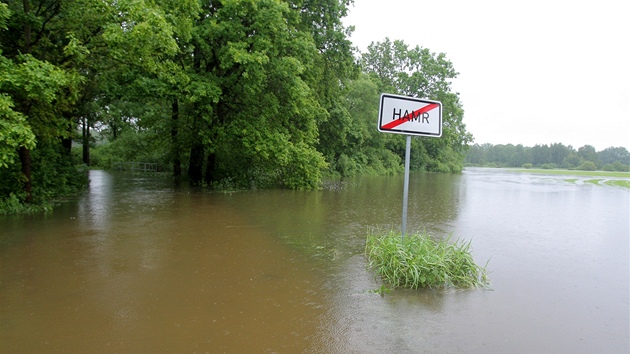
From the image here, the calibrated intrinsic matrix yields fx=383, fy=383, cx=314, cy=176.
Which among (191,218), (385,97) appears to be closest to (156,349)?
(385,97)

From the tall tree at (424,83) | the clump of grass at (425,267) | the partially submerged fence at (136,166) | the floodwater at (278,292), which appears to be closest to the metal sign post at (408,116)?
the clump of grass at (425,267)

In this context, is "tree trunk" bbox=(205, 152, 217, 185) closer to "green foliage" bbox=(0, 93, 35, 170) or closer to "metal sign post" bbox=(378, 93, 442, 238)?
"green foliage" bbox=(0, 93, 35, 170)

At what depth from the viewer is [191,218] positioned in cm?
908

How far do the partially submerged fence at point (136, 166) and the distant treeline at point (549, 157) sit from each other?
8645 centimetres

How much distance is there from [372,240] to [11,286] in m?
4.87

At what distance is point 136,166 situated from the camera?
30.8m

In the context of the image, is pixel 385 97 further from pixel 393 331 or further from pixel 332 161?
pixel 332 161

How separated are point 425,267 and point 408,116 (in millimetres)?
2039

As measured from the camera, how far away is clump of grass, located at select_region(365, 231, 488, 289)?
4797 mm

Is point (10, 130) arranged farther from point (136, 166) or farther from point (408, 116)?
point (136, 166)

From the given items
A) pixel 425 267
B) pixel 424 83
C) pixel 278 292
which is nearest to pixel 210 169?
pixel 278 292

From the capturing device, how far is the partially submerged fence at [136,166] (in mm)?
29595

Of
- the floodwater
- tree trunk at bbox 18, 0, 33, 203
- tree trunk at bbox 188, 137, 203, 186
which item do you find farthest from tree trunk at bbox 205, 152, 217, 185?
the floodwater

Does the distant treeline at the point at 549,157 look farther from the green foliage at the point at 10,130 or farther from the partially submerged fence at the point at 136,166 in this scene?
the green foliage at the point at 10,130
